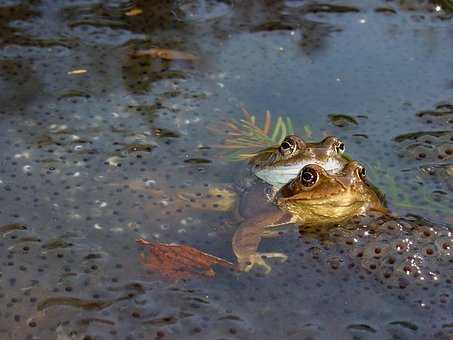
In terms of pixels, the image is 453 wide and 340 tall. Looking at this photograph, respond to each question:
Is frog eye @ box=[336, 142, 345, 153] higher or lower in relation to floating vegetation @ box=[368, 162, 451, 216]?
higher

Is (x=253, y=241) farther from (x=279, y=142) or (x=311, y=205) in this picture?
(x=279, y=142)

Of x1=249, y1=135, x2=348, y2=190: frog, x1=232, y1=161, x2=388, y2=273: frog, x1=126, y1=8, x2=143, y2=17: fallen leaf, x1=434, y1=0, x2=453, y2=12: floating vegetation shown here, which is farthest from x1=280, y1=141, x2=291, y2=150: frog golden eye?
x1=434, y1=0, x2=453, y2=12: floating vegetation

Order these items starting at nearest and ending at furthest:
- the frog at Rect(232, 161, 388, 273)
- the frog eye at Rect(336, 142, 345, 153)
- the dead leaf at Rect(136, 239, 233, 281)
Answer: the dead leaf at Rect(136, 239, 233, 281)
the frog at Rect(232, 161, 388, 273)
the frog eye at Rect(336, 142, 345, 153)

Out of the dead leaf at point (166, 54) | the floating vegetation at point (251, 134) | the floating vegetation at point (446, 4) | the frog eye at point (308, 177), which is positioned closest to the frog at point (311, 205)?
the frog eye at point (308, 177)

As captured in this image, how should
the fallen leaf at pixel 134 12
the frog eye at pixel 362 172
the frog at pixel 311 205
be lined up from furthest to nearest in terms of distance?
the fallen leaf at pixel 134 12
the frog eye at pixel 362 172
the frog at pixel 311 205

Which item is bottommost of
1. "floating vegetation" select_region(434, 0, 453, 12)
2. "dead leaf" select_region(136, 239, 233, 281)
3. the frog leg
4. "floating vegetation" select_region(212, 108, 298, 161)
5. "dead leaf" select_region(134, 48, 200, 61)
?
"dead leaf" select_region(136, 239, 233, 281)

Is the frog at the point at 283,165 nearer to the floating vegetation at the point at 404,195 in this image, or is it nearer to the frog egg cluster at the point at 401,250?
the floating vegetation at the point at 404,195

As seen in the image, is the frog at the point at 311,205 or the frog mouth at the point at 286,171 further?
the frog mouth at the point at 286,171

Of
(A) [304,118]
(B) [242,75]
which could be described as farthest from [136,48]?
(A) [304,118]

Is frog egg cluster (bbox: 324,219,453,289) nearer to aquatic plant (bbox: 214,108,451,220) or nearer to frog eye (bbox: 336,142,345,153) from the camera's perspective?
aquatic plant (bbox: 214,108,451,220)
